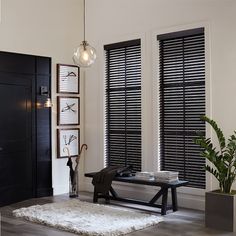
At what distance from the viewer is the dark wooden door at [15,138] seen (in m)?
6.36

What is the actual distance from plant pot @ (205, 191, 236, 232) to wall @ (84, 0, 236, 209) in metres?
0.81

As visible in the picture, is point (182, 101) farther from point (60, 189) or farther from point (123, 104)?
point (60, 189)

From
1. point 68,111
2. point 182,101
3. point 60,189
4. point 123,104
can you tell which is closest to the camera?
point 182,101

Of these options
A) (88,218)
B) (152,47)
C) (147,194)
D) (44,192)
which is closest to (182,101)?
(152,47)

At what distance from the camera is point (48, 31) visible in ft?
23.2

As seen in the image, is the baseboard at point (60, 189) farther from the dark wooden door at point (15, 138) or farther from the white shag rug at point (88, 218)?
the white shag rug at point (88, 218)

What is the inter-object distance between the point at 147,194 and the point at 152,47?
2394 millimetres

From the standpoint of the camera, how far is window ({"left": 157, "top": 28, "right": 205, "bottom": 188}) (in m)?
6.09

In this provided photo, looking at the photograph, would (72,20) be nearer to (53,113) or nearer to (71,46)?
(71,46)

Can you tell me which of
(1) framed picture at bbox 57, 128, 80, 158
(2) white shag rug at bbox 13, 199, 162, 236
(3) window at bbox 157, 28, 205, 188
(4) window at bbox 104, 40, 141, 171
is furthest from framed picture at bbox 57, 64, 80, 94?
(2) white shag rug at bbox 13, 199, 162, 236

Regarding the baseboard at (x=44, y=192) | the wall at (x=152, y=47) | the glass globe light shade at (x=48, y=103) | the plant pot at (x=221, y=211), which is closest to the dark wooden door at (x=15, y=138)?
the baseboard at (x=44, y=192)

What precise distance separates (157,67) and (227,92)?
128 cm

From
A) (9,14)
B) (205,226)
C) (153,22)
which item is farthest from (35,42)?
(205,226)

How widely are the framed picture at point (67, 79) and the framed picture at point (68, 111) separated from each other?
160 millimetres
